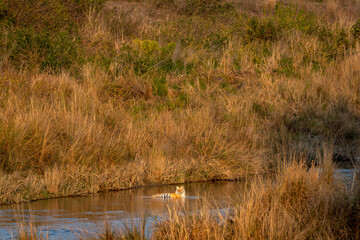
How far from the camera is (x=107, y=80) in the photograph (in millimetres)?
15516

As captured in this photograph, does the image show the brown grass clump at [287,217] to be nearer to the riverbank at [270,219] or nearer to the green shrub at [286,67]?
the riverbank at [270,219]

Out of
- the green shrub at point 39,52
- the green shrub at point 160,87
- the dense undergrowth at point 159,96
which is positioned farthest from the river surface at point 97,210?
the green shrub at point 39,52

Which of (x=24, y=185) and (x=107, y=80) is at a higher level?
(x=107, y=80)

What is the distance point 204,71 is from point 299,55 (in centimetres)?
367

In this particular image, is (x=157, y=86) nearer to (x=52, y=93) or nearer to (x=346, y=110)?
(x=52, y=93)

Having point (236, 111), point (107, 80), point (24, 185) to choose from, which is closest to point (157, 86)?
point (107, 80)

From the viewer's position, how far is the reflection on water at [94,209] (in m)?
6.95

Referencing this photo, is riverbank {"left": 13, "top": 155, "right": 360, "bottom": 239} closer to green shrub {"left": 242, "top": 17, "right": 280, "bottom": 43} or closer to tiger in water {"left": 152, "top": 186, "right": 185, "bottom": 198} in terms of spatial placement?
tiger in water {"left": 152, "top": 186, "right": 185, "bottom": 198}

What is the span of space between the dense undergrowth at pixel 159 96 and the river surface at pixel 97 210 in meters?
0.34

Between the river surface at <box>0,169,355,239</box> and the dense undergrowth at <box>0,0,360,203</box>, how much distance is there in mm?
342

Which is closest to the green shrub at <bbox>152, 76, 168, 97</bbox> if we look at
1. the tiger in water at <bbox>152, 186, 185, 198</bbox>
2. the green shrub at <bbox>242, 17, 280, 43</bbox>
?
the green shrub at <bbox>242, 17, 280, 43</bbox>

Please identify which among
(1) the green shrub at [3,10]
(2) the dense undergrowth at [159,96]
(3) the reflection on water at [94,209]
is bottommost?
(3) the reflection on water at [94,209]

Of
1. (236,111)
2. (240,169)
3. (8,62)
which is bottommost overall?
(240,169)

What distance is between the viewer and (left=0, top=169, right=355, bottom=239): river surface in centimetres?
683
